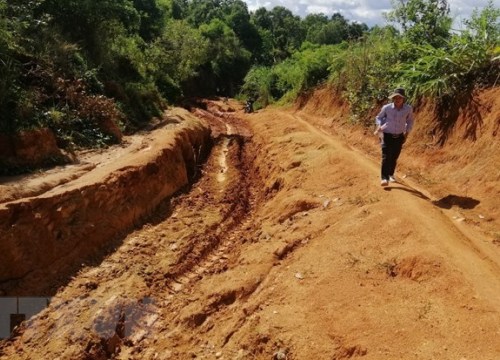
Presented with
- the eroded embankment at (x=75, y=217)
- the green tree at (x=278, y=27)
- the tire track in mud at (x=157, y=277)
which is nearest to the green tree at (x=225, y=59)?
the green tree at (x=278, y=27)

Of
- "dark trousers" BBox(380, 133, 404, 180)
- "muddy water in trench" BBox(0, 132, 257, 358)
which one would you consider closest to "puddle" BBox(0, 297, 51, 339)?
"muddy water in trench" BBox(0, 132, 257, 358)

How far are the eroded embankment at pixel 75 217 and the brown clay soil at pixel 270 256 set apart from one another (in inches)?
0.9

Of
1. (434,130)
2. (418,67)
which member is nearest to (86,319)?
(434,130)

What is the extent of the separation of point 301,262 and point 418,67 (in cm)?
615

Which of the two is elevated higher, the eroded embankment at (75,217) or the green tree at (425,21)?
the green tree at (425,21)

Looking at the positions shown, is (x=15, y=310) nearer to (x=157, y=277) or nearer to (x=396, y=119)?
(x=157, y=277)

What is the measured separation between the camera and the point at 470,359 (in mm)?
3738

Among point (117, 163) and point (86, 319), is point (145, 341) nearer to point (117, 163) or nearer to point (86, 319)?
point (86, 319)

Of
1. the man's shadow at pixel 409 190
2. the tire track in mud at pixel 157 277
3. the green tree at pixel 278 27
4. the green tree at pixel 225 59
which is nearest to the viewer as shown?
the tire track in mud at pixel 157 277

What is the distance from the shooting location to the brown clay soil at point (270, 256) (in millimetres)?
4523

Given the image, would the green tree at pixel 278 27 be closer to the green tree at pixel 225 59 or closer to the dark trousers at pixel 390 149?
the green tree at pixel 225 59

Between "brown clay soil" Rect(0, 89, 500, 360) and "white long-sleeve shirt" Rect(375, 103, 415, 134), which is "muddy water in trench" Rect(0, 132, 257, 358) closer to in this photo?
"brown clay soil" Rect(0, 89, 500, 360)

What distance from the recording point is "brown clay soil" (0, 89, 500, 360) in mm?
4523

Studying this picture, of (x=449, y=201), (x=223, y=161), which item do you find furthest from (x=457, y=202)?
(x=223, y=161)
